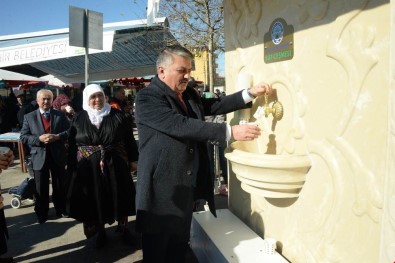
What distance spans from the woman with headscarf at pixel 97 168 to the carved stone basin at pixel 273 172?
180 centimetres

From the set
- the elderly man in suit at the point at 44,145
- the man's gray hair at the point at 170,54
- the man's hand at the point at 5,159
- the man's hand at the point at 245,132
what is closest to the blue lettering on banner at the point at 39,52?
the elderly man in suit at the point at 44,145

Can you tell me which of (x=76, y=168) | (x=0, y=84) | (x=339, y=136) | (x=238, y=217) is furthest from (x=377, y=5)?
(x=0, y=84)

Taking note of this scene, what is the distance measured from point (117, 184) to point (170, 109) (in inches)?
71.0

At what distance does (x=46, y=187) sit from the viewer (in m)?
4.54

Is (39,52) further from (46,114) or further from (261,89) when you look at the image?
(261,89)

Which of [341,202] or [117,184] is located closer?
[341,202]

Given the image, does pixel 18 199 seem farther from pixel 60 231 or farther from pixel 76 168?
pixel 76 168

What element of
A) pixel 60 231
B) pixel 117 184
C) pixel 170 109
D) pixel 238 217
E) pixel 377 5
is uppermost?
pixel 377 5

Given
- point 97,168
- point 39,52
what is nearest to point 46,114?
point 97,168

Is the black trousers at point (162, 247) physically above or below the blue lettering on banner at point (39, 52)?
below

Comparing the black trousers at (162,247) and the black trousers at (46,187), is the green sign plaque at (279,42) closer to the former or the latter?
the black trousers at (162,247)

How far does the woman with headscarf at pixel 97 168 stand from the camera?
143 inches

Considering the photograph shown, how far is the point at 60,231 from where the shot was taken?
14.2ft

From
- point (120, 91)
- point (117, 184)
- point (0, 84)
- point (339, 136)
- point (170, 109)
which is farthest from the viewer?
point (0, 84)
